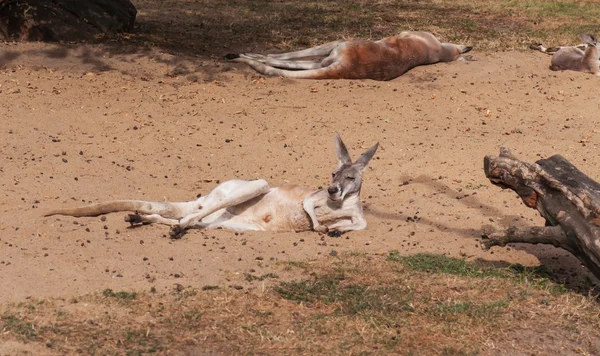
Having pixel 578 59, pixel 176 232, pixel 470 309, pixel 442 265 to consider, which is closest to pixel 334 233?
pixel 442 265

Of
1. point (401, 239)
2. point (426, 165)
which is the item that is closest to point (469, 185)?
point (426, 165)

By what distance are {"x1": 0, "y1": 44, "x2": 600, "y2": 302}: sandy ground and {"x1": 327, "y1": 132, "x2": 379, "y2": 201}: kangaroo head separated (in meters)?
0.32

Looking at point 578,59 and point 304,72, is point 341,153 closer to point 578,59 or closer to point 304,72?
point 304,72

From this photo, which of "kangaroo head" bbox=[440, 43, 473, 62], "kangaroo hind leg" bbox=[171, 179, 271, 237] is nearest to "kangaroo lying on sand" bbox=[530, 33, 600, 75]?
"kangaroo head" bbox=[440, 43, 473, 62]

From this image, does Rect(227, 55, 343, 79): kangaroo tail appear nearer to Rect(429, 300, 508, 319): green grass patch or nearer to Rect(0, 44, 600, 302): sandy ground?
Rect(0, 44, 600, 302): sandy ground

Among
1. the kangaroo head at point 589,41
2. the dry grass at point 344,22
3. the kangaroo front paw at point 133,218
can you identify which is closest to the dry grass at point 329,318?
the kangaroo front paw at point 133,218

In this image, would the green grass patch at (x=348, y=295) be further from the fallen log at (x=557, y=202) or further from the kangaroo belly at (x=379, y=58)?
the kangaroo belly at (x=379, y=58)

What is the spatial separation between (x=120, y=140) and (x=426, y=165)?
2.89 m

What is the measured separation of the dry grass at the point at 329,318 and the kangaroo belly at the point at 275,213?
1.16 metres

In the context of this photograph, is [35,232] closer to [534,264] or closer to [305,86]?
[534,264]

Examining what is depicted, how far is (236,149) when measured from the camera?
8.58 meters

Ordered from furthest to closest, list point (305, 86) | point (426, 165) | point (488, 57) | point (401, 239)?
point (488, 57)
point (305, 86)
point (426, 165)
point (401, 239)

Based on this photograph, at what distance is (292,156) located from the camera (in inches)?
333

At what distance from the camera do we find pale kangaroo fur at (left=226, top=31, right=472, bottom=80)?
1038 centimetres
